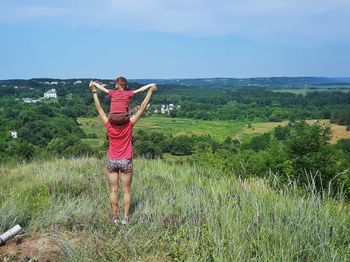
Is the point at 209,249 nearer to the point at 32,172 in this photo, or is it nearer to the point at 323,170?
the point at 32,172

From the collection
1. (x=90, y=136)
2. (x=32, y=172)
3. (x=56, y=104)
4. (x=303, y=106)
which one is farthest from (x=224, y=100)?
(x=32, y=172)

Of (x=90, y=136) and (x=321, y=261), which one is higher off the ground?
(x=321, y=261)

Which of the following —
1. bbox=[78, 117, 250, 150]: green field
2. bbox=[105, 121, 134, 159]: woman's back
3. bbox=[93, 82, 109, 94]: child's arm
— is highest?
bbox=[93, 82, 109, 94]: child's arm

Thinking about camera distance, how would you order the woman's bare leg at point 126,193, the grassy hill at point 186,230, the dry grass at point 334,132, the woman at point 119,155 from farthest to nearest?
the dry grass at point 334,132 < the woman at point 119,155 < the woman's bare leg at point 126,193 < the grassy hill at point 186,230

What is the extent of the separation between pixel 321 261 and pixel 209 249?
3.04 ft

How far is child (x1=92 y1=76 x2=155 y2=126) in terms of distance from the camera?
5379 millimetres

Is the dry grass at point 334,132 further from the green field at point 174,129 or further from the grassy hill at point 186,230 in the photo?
the grassy hill at point 186,230

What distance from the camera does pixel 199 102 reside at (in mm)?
157875

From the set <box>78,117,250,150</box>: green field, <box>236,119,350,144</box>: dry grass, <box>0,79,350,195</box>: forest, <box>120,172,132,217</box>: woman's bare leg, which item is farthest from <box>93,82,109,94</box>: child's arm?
<box>78,117,250,150</box>: green field

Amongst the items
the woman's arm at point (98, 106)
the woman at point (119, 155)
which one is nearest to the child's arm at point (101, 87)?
the woman's arm at point (98, 106)

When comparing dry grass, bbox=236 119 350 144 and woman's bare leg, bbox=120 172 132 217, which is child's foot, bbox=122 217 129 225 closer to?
woman's bare leg, bbox=120 172 132 217

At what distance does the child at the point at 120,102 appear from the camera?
5.38 m

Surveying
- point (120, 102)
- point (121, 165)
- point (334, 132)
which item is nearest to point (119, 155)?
point (121, 165)

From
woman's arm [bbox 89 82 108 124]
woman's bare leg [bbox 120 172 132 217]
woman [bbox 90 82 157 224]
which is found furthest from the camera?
woman's arm [bbox 89 82 108 124]
